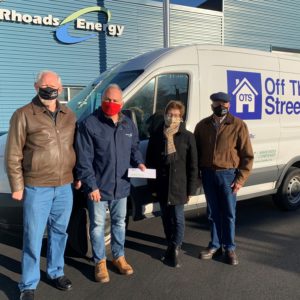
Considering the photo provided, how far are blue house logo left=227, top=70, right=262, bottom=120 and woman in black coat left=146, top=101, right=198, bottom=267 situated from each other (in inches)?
56.7

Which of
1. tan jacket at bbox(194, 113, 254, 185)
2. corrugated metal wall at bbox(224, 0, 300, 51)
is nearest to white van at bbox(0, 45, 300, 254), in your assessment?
tan jacket at bbox(194, 113, 254, 185)

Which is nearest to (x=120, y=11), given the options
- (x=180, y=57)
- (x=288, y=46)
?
(x=288, y=46)

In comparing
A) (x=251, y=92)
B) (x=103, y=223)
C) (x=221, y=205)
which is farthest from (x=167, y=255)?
(x=251, y=92)

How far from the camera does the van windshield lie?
4.94 m

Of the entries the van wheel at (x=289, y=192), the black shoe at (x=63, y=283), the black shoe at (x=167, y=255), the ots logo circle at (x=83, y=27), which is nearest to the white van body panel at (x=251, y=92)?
the van wheel at (x=289, y=192)

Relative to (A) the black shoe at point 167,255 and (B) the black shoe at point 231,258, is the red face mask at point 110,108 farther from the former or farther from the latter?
(B) the black shoe at point 231,258

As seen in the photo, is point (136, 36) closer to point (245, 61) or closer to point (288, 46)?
point (288, 46)

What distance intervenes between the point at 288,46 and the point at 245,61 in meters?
14.2

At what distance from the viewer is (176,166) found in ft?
14.4

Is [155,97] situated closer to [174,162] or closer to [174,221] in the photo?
[174,162]

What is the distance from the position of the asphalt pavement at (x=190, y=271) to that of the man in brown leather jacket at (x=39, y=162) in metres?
0.65

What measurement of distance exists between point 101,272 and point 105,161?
1.15 m

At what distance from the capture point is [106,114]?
3.96 meters

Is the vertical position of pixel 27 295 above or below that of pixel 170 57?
below
